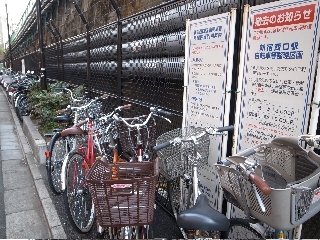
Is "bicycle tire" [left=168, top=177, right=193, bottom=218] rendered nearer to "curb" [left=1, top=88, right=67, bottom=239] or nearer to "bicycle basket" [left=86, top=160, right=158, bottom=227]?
"bicycle basket" [left=86, top=160, right=158, bottom=227]

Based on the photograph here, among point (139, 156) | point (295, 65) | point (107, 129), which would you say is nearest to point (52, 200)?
point (107, 129)

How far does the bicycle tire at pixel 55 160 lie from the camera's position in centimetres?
430

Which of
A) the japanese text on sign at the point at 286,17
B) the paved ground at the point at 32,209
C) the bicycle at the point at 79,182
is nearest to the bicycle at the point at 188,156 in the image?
the paved ground at the point at 32,209

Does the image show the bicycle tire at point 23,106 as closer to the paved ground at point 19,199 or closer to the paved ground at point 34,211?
the paved ground at point 19,199

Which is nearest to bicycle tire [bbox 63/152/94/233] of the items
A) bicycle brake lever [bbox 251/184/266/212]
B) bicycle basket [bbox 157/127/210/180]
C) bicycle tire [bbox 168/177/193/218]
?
bicycle tire [bbox 168/177/193/218]

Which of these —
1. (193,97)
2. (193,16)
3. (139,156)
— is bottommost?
(139,156)

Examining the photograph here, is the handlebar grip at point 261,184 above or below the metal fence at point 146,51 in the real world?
below

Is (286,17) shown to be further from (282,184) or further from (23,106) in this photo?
(23,106)

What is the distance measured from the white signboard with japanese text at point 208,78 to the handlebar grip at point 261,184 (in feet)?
4.54

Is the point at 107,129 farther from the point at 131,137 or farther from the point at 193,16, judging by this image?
the point at 193,16

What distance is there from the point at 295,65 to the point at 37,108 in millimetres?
7277

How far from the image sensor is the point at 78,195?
353 centimetres

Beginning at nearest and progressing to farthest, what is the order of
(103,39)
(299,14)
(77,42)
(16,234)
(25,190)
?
1. (299,14)
2. (16,234)
3. (25,190)
4. (103,39)
5. (77,42)

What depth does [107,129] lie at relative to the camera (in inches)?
163
